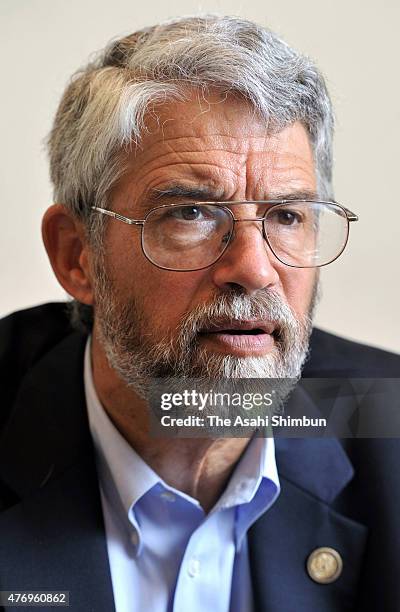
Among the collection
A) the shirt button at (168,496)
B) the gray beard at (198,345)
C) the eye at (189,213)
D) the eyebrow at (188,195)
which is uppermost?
the eyebrow at (188,195)

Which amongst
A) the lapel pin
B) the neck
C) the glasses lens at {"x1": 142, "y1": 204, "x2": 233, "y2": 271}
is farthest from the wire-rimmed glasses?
the lapel pin

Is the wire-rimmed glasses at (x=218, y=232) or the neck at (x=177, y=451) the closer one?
the wire-rimmed glasses at (x=218, y=232)

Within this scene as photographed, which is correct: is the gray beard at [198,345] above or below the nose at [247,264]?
below

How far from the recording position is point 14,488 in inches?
28.2

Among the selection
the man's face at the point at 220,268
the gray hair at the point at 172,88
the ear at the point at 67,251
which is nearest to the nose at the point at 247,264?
the man's face at the point at 220,268

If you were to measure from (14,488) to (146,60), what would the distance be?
1.55ft

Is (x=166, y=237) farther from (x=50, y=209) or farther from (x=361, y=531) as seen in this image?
(x=361, y=531)

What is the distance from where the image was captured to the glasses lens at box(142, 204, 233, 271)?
2.10 ft

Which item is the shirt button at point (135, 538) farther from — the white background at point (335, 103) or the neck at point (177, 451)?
the white background at point (335, 103)

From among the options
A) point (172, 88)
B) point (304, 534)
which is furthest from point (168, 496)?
point (172, 88)

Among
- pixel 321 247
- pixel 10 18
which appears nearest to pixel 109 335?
pixel 321 247

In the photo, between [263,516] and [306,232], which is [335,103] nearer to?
[306,232]

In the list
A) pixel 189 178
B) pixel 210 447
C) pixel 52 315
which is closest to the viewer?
pixel 189 178

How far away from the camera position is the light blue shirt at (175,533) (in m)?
0.69
